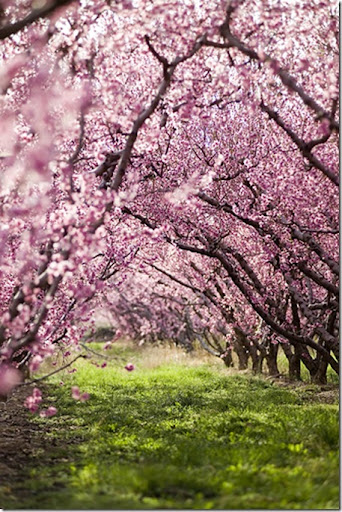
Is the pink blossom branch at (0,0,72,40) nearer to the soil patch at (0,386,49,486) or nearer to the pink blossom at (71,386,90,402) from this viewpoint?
the pink blossom at (71,386,90,402)

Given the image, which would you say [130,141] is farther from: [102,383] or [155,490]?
[102,383]

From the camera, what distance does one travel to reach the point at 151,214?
38.1ft

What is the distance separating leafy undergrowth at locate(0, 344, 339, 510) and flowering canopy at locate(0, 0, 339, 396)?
1292mm

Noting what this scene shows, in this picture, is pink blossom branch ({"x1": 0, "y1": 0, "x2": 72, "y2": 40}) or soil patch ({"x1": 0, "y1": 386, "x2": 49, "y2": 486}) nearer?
pink blossom branch ({"x1": 0, "y1": 0, "x2": 72, "y2": 40})

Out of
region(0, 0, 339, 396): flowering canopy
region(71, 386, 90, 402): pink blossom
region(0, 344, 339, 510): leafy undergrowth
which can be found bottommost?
region(0, 344, 339, 510): leafy undergrowth

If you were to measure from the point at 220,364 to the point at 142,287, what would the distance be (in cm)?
842

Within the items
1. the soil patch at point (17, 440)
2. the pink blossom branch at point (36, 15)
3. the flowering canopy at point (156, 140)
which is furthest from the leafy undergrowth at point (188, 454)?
the pink blossom branch at point (36, 15)

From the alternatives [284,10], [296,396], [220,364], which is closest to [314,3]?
[284,10]

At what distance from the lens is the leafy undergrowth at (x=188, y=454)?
546cm

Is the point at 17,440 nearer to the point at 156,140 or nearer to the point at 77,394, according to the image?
the point at 77,394

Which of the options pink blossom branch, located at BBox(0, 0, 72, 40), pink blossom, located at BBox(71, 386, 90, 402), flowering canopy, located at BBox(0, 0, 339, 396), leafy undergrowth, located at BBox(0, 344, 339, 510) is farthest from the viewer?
flowering canopy, located at BBox(0, 0, 339, 396)

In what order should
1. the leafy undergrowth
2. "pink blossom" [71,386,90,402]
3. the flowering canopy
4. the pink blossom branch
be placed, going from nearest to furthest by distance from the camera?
the leafy undergrowth, "pink blossom" [71,386,90,402], the pink blossom branch, the flowering canopy

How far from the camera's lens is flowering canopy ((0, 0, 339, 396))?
7000 millimetres

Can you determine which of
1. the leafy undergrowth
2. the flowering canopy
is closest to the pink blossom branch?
the flowering canopy
